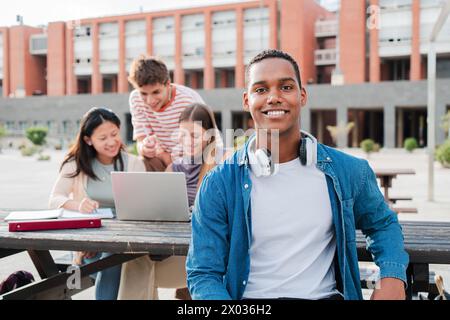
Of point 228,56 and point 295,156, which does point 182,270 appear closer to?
point 295,156

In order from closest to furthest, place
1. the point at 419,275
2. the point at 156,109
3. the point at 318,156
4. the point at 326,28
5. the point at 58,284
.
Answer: the point at 318,156 → the point at 419,275 → the point at 58,284 → the point at 156,109 → the point at 326,28

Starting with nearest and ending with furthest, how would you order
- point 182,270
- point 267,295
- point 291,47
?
point 267,295 < point 182,270 < point 291,47

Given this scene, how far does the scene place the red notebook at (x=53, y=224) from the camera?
8.61ft

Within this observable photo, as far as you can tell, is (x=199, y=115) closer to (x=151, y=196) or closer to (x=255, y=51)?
(x=151, y=196)

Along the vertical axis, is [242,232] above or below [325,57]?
below

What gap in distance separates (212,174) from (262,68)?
418 mm

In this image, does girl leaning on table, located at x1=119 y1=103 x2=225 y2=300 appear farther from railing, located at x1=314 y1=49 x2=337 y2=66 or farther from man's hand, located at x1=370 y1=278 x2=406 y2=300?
railing, located at x1=314 y1=49 x2=337 y2=66

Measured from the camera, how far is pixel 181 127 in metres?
3.34

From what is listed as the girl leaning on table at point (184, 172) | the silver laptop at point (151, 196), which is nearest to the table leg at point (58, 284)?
the girl leaning on table at point (184, 172)

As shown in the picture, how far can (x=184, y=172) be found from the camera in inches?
129

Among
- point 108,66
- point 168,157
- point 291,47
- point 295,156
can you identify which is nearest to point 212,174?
point 295,156

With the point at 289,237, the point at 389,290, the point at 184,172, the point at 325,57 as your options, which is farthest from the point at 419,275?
the point at 325,57

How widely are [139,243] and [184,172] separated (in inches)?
38.6

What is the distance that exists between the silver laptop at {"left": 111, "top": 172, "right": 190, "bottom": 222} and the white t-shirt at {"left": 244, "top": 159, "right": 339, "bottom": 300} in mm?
761
